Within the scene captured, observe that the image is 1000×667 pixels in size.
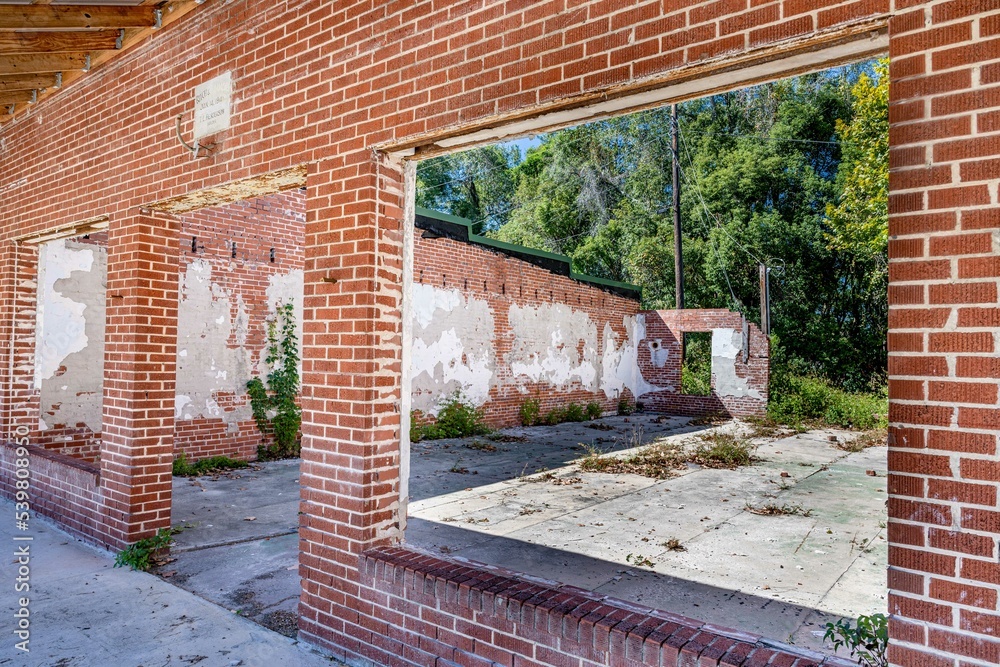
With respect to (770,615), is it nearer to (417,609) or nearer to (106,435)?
(417,609)

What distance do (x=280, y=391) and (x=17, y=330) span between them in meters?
3.82

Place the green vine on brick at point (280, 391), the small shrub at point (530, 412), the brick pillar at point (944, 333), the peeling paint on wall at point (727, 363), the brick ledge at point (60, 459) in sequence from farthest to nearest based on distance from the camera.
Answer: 1. the peeling paint on wall at point (727, 363)
2. the small shrub at point (530, 412)
3. the green vine on brick at point (280, 391)
4. the brick ledge at point (60, 459)
5. the brick pillar at point (944, 333)

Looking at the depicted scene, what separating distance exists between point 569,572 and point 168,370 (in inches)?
145

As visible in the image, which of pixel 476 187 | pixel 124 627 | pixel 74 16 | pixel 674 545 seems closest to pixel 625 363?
pixel 674 545

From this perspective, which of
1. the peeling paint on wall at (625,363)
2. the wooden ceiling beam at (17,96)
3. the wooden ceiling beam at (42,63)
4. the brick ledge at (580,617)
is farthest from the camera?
the peeling paint on wall at (625,363)

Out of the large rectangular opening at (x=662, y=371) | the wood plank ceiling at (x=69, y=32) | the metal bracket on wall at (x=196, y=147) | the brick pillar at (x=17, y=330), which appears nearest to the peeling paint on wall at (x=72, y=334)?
the brick pillar at (x=17, y=330)

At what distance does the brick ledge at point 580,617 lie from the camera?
2.37m

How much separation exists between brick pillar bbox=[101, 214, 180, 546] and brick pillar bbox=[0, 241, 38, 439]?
7.75ft

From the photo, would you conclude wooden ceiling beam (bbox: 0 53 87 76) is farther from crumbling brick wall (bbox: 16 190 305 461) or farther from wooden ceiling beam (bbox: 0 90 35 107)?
crumbling brick wall (bbox: 16 190 305 461)

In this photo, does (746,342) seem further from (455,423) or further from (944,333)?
(944,333)

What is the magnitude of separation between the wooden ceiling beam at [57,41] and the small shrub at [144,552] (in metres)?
3.99

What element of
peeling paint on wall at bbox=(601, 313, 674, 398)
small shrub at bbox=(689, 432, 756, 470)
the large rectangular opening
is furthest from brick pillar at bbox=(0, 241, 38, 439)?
peeling paint on wall at bbox=(601, 313, 674, 398)

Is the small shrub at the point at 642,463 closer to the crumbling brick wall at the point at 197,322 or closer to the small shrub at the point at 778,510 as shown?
the small shrub at the point at 778,510

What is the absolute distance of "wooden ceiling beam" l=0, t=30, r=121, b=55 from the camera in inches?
193
